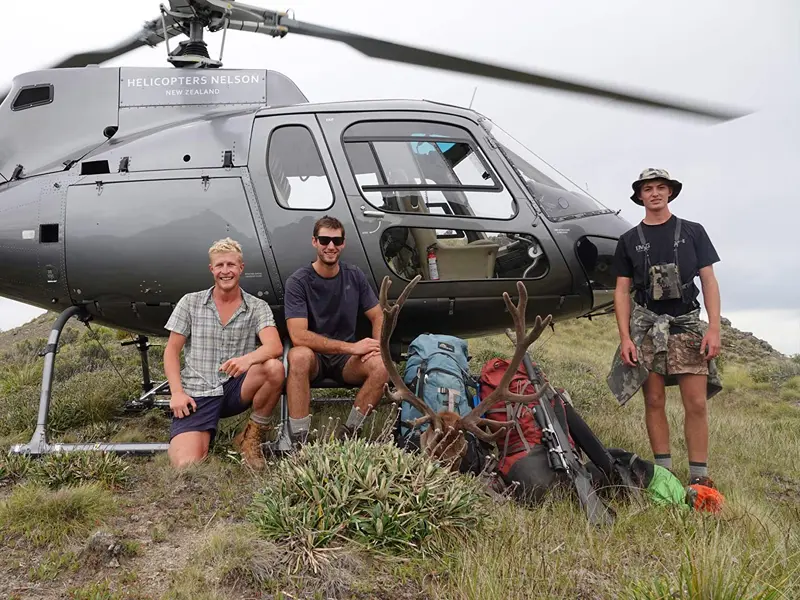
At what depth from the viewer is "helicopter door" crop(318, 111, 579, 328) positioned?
5.34 m

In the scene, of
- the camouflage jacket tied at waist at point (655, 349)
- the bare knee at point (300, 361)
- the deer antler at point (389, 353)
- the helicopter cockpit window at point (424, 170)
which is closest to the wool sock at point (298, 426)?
the bare knee at point (300, 361)

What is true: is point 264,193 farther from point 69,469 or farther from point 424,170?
point 69,469

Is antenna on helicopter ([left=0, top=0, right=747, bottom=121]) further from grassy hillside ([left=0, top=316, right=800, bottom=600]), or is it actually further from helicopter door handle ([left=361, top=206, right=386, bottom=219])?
grassy hillside ([left=0, top=316, right=800, bottom=600])

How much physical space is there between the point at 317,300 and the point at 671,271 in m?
2.69

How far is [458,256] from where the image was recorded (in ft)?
18.3

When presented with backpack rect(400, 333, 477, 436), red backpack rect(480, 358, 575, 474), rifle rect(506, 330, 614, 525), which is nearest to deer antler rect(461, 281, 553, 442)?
rifle rect(506, 330, 614, 525)

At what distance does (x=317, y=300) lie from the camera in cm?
491

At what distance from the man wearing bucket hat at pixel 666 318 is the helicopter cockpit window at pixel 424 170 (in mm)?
1203

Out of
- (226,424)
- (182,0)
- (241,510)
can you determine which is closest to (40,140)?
(182,0)

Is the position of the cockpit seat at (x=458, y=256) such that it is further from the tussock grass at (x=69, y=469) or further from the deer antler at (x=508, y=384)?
the tussock grass at (x=69, y=469)

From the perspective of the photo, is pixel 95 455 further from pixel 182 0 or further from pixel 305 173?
pixel 182 0

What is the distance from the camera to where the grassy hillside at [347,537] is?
8.91 ft

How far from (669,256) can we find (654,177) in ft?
1.96

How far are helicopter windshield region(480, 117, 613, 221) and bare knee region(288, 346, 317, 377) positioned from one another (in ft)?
8.09
